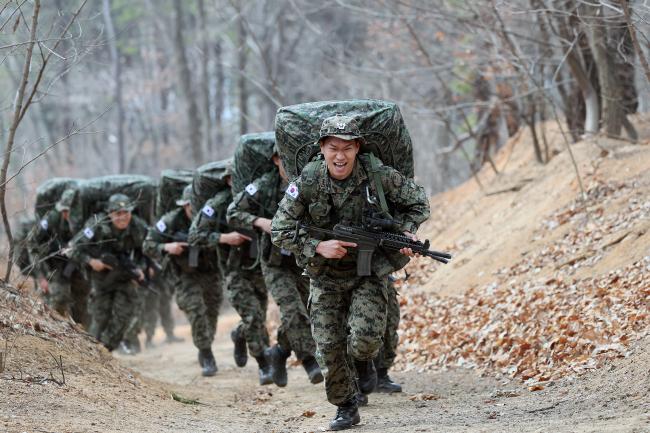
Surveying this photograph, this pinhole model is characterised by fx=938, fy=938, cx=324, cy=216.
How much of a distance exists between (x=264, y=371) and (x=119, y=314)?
3.23 m

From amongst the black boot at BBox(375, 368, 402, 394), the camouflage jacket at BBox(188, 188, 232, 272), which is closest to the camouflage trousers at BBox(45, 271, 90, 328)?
the camouflage jacket at BBox(188, 188, 232, 272)

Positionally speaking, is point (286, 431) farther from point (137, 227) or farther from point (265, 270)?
point (137, 227)

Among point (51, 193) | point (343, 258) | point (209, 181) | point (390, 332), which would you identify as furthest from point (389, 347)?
point (51, 193)

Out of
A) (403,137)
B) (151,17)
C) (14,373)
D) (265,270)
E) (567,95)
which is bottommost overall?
(14,373)

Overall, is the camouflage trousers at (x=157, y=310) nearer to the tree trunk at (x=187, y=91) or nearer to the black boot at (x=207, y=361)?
the black boot at (x=207, y=361)

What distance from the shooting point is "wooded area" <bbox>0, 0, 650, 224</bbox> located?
10.7 metres

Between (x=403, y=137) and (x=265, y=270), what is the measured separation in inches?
104

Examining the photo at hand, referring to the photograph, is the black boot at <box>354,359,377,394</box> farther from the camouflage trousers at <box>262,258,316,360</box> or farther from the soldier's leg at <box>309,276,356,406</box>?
the camouflage trousers at <box>262,258,316,360</box>

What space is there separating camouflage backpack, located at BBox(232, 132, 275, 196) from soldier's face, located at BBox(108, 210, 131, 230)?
3162 mm

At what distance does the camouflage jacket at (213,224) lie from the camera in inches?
424

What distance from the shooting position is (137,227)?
1273 centimetres

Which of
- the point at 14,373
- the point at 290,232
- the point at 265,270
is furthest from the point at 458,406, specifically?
the point at 14,373

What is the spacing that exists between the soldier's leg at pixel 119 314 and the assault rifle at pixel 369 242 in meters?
6.70

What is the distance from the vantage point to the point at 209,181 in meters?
11.1
